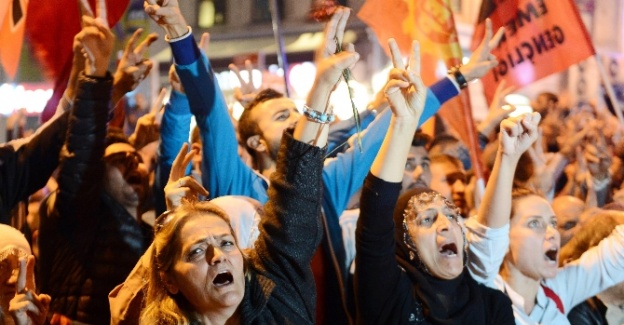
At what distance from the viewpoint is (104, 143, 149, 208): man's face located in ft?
13.0

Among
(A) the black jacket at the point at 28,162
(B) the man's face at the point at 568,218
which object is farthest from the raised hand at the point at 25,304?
(B) the man's face at the point at 568,218

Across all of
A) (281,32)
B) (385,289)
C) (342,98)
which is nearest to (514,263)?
(385,289)

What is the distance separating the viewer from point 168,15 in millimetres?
3307

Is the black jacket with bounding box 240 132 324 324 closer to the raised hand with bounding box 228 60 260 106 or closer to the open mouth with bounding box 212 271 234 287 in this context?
the open mouth with bounding box 212 271 234 287

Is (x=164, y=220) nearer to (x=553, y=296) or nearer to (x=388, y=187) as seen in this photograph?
(x=388, y=187)

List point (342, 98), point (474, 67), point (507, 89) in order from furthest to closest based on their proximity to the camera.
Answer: point (342, 98)
point (507, 89)
point (474, 67)

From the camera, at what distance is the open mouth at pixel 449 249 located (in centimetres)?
327

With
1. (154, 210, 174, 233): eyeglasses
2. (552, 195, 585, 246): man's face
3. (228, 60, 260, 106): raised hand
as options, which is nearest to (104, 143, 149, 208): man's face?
(228, 60, 260, 106): raised hand

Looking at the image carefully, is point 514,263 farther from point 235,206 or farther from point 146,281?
point 146,281

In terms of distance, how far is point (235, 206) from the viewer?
3041 mm

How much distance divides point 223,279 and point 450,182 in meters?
2.50

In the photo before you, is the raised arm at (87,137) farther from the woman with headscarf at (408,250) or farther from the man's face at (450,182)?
the man's face at (450,182)

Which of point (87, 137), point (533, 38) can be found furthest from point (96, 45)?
point (533, 38)

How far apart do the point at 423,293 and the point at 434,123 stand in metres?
2.32
